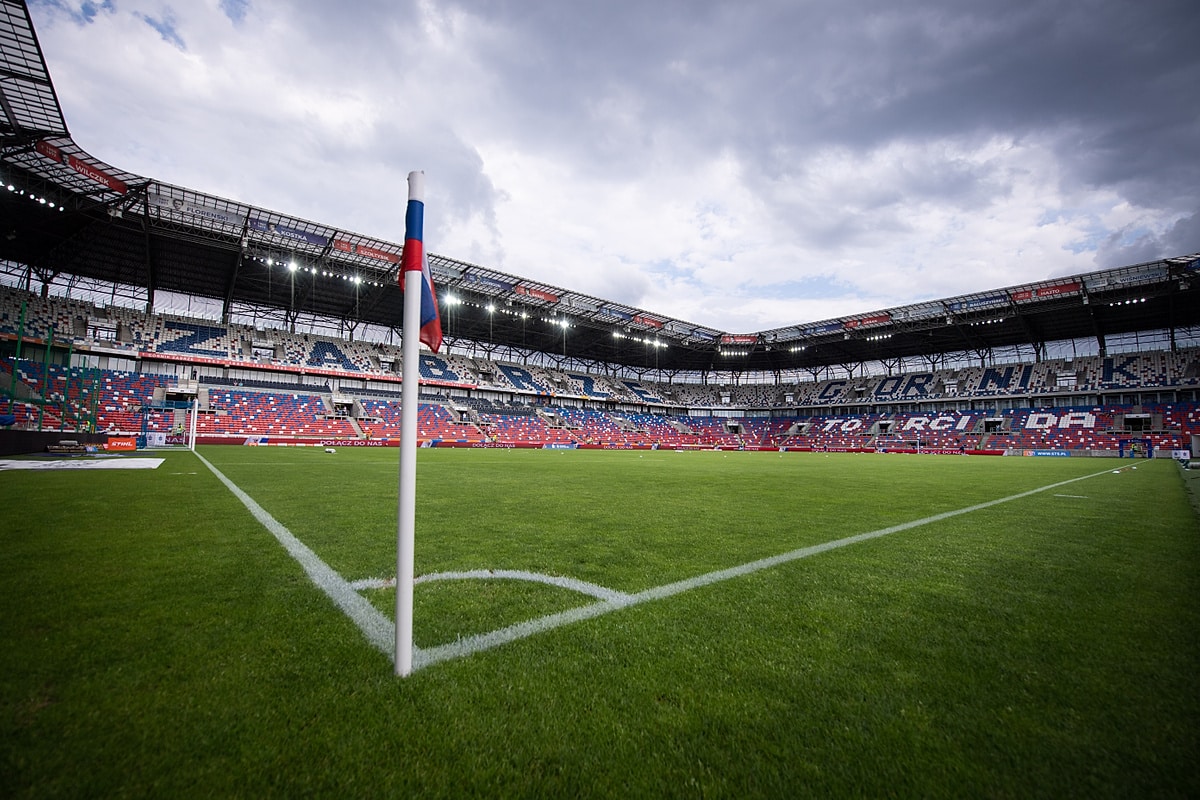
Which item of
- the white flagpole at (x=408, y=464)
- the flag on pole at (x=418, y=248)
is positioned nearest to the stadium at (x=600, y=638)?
the white flagpole at (x=408, y=464)

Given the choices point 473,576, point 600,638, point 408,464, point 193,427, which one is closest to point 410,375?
point 408,464

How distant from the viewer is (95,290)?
33406 millimetres

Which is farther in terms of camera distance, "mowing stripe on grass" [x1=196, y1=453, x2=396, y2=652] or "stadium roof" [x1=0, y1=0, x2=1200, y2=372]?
"stadium roof" [x1=0, y1=0, x2=1200, y2=372]

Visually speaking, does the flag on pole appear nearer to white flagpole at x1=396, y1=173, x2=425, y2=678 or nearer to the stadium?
white flagpole at x1=396, y1=173, x2=425, y2=678

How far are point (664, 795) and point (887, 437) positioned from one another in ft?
189

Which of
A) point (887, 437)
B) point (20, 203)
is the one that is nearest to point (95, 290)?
point (20, 203)

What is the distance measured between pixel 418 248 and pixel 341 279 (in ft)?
127

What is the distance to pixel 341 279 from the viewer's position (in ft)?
116

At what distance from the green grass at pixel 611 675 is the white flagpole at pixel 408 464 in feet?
0.66

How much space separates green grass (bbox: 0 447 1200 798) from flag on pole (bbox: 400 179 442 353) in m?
1.54

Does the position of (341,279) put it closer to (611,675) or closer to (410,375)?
(410,375)

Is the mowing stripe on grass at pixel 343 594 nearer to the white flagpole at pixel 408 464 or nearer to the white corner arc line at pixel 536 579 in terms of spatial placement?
the white flagpole at pixel 408 464

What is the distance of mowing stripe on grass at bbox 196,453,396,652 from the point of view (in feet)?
7.84

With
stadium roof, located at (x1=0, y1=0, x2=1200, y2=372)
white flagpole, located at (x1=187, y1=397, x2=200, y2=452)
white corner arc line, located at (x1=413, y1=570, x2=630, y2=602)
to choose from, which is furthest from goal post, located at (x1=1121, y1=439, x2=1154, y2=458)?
white flagpole, located at (x1=187, y1=397, x2=200, y2=452)
